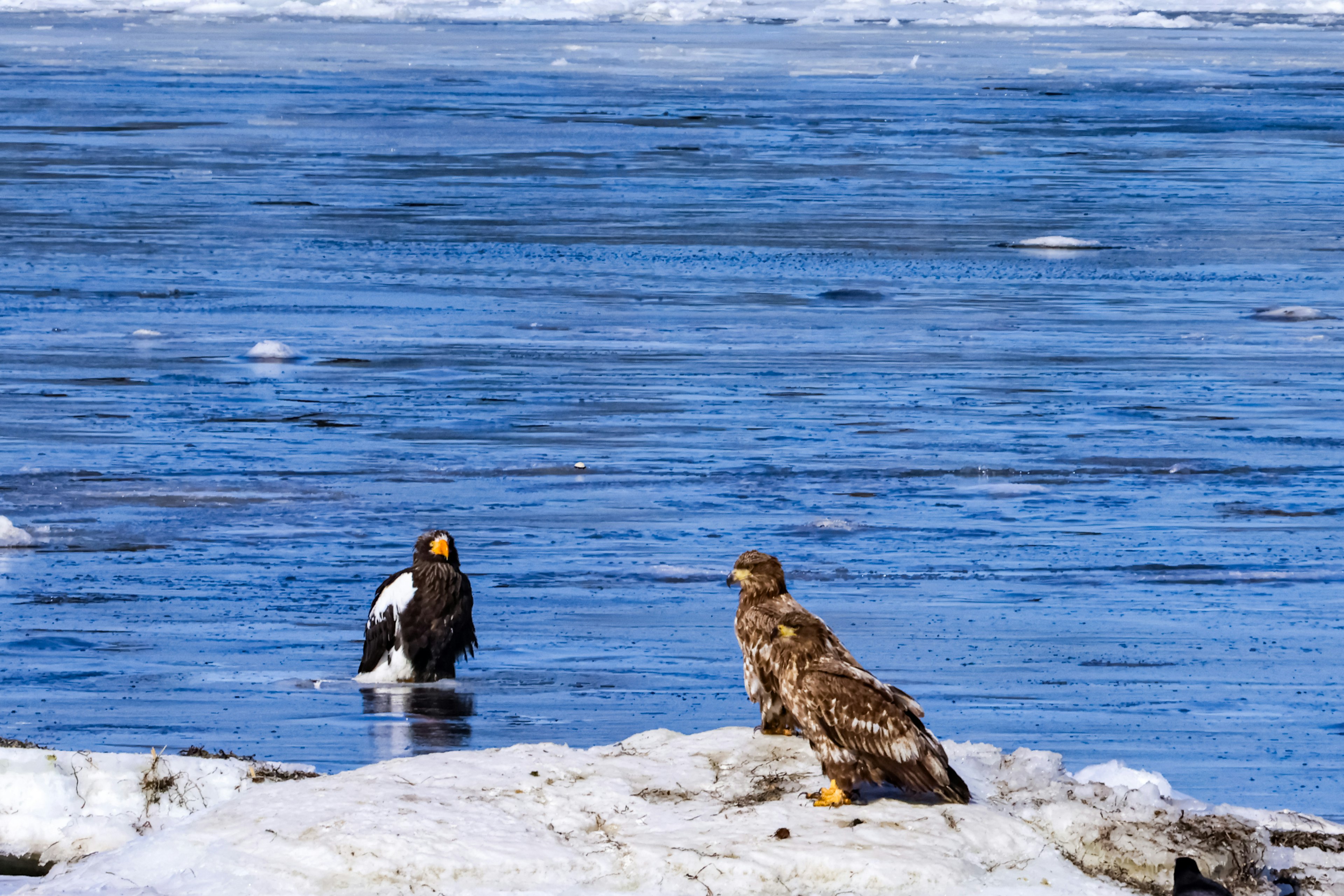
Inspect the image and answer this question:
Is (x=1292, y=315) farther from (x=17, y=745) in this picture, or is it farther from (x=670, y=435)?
(x=17, y=745)

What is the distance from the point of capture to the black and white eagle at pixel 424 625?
32.0 ft

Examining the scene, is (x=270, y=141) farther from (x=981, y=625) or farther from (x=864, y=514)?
(x=981, y=625)

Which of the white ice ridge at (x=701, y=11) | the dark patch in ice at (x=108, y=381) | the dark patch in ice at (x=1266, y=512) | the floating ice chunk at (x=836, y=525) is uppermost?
the white ice ridge at (x=701, y=11)

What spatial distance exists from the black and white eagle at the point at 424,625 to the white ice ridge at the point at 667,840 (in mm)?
2581

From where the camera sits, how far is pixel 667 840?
6.50 m

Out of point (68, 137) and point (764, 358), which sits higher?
point (68, 137)

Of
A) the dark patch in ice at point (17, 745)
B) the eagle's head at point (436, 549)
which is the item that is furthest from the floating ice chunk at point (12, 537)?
the dark patch in ice at point (17, 745)

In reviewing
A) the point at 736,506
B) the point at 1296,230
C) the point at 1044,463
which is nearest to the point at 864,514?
the point at 736,506

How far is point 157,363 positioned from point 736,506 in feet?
21.9

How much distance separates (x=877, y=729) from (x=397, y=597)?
12.6ft

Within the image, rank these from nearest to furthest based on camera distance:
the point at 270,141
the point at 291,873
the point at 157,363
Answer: the point at 291,873, the point at 157,363, the point at 270,141

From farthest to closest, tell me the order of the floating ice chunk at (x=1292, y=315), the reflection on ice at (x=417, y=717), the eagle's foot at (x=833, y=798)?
the floating ice chunk at (x=1292, y=315) < the reflection on ice at (x=417, y=717) < the eagle's foot at (x=833, y=798)

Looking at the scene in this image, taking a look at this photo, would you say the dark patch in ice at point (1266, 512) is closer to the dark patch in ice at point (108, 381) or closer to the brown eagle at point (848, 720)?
the brown eagle at point (848, 720)

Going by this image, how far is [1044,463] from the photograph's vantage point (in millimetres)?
14531
